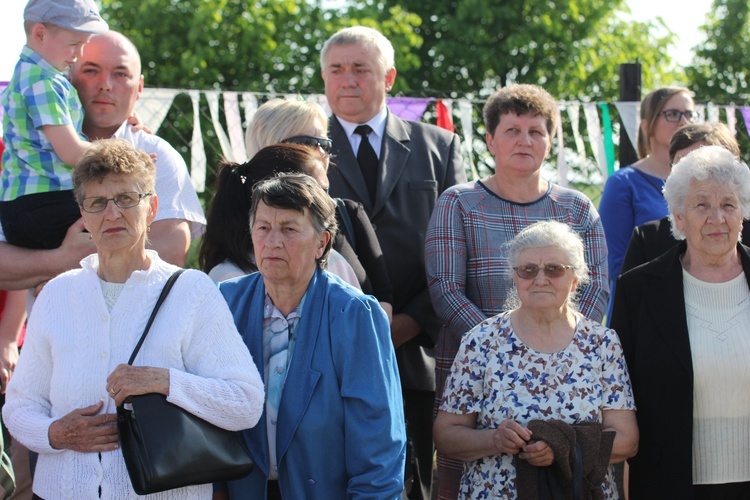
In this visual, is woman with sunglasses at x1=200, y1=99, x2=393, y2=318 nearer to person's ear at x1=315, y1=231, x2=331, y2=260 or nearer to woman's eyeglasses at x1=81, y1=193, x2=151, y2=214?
person's ear at x1=315, y1=231, x2=331, y2=260

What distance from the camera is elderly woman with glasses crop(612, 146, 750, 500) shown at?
3.49 m

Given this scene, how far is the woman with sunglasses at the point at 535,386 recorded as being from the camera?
10.9 feet

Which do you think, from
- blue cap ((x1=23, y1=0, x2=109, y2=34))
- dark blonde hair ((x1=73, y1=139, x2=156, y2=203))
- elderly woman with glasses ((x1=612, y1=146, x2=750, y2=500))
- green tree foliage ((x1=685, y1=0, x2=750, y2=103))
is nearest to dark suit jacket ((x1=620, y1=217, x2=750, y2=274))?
elderly woman with glasses ((x1=612, y1=146, x2=750, y2=500))

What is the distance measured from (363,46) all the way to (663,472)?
2.37 metres

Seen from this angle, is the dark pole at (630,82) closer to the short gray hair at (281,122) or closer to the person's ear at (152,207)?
the short gray hair at (281,122)

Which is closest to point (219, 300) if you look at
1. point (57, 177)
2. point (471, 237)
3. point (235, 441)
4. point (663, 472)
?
point (235, 441)

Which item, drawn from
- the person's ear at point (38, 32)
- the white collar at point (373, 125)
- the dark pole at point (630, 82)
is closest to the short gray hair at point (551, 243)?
the white collar at point (373, 125)

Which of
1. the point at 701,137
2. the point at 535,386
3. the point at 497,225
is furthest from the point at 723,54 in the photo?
the point at 535,386

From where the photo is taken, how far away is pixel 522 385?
3.38 metres

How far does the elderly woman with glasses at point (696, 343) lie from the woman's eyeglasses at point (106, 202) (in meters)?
1.95

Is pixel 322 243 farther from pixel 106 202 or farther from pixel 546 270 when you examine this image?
pixel 546 270

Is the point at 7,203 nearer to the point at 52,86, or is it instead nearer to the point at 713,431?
the point at 52,86

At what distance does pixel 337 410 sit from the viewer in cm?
296

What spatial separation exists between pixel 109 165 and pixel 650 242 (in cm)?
240
